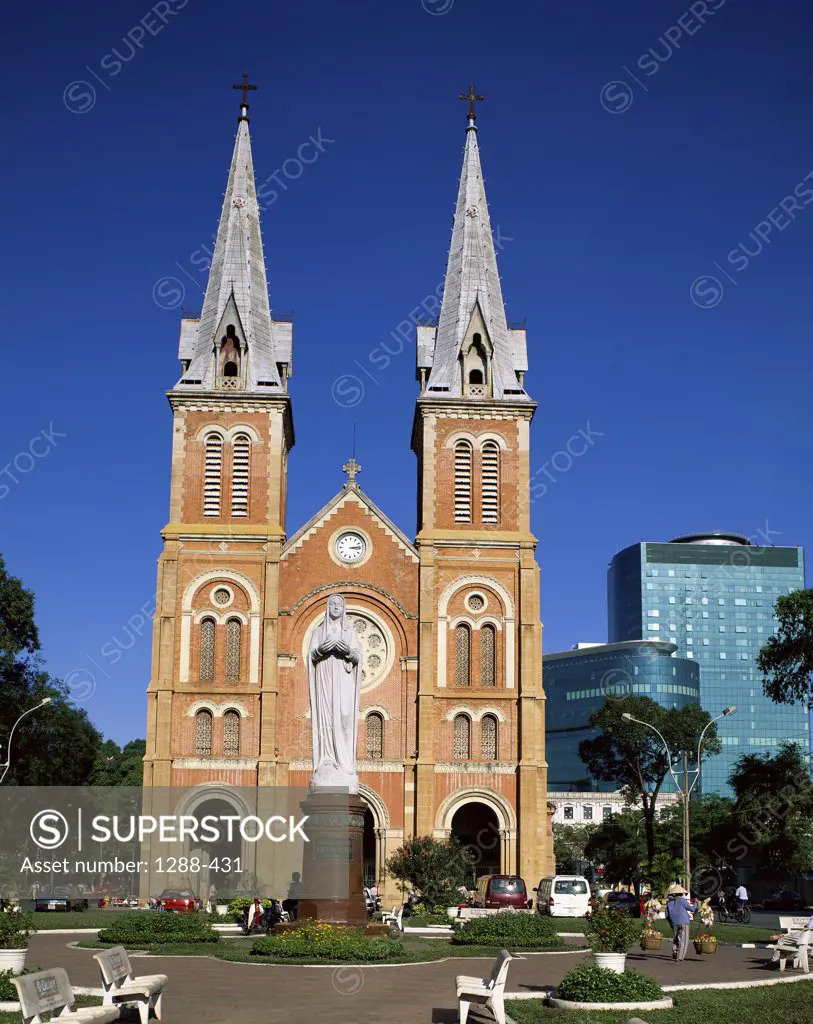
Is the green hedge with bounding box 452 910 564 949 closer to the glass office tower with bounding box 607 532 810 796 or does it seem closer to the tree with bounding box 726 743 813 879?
the tree with bounding box 726 743 813 879

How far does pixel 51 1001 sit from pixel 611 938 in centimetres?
823

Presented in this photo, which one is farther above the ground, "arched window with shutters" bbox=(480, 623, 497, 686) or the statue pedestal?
"arched window with shutters" bbox=(480, 623, 497, 686)

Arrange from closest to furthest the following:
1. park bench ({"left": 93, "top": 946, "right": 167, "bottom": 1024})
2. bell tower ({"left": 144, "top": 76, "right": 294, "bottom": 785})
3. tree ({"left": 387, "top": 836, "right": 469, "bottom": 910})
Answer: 1. park bench ({"left": 93, "top": 946, "right": 167, "bottom": 1024})
2. tree ({"left": 387, "top": 836, "right": 469, "bottom": 910})
3. bell tower ({"left": 144, "top": 76, "right": 294, "bottom": 785})

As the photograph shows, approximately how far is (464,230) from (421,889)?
31798mm

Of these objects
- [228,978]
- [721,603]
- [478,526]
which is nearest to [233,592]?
[478,526]

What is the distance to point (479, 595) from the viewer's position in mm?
55656

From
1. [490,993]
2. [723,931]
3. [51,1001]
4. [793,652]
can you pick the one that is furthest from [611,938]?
[793,652]

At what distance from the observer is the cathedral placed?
52.9 metres

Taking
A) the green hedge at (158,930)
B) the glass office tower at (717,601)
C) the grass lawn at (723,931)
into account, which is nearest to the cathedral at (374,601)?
the grass lawn at (723,931)

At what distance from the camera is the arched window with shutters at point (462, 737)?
53781mm

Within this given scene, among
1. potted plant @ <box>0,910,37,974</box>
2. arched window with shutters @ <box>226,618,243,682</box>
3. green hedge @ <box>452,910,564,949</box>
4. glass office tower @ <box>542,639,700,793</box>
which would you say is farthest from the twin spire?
glass office tower @ <box>542,639,700,793</box>

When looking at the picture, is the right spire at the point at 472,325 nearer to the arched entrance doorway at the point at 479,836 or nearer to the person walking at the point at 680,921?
the arched entrance doorway at the point at 479,836

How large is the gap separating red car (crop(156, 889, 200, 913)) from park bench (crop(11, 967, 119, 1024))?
2608 cm

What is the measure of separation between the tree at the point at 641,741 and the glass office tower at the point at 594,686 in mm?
80163
